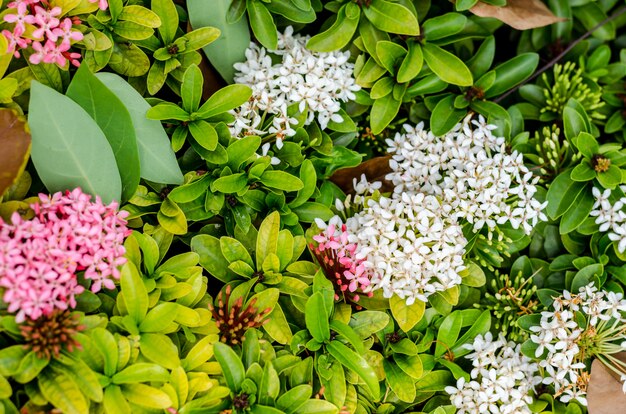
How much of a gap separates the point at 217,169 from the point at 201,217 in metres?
0.12

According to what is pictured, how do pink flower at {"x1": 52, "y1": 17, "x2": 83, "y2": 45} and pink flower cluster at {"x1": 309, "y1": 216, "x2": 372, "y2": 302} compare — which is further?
pink flower cluster at {"x1": 309, "y1": 216, "x2": 372, "y2": 302}

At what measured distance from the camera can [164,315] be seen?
126 centimetres

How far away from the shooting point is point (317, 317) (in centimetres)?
136

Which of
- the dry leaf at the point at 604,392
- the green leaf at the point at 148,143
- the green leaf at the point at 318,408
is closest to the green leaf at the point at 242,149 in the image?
the green leaf at the point at 148,143

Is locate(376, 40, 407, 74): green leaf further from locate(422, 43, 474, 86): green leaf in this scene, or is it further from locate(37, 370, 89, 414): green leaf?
locate(37, 370, 89, 414): green leaf

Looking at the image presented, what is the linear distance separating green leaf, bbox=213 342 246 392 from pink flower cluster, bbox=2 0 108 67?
671mm

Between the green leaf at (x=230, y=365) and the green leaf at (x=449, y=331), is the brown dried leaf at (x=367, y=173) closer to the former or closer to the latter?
the green leaf at (x=449, y=331)

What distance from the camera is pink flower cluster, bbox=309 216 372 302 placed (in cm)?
141

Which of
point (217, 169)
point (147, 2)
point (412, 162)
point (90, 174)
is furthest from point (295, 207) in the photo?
point (147, 2)

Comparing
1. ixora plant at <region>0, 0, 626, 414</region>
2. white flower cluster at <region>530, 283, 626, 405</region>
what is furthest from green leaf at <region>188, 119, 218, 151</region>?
white flower cluster at <region>530, 283, 626, 405</region>

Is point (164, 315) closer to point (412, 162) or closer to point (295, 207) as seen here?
point (295, 207)

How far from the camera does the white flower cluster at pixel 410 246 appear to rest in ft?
4.63

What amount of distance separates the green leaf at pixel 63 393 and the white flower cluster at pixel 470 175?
88 cm

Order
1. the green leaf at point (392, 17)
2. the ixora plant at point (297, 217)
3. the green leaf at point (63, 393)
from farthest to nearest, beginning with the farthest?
the green leaf at point (392, 17) → the ixora plant at point (297, 217) → the green leaf at point (63, 393)
